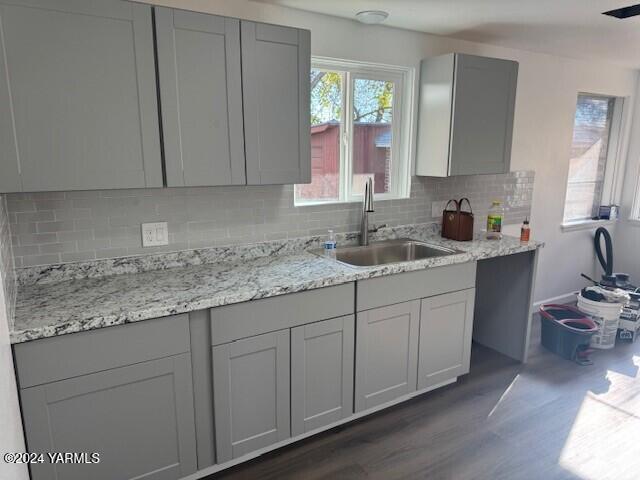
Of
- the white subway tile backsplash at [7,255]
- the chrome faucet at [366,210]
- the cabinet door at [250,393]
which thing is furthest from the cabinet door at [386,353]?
the white subway tile backsplash at [7,255]

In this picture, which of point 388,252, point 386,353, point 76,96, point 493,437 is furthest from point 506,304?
point 76,96

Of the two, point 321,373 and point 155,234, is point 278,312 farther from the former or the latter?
point 155,234

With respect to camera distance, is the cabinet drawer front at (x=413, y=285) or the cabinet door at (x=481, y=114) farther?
the cabinet door at (x=481, y=114)

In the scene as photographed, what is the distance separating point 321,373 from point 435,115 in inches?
70.0

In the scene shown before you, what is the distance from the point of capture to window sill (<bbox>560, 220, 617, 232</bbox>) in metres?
4.21

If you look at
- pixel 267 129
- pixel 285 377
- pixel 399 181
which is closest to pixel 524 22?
pixel 399 181

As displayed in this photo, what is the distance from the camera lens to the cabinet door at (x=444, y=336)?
Answer: 259 centimetres

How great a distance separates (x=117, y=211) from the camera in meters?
2.15

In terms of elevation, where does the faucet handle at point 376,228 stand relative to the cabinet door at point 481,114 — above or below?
below

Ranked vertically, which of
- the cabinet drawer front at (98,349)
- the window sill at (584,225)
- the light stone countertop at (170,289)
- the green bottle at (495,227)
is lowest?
the cabinet drawer front at (98,349)

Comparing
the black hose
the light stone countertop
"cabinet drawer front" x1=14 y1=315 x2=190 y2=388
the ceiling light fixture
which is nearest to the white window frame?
the black hose

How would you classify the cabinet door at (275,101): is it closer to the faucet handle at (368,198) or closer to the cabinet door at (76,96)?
the cabinet door at (76,96)

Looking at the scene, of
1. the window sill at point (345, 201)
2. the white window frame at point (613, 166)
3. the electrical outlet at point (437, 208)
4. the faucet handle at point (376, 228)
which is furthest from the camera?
the white window frame at point (613, 166)

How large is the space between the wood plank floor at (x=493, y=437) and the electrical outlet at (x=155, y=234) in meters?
1.15
